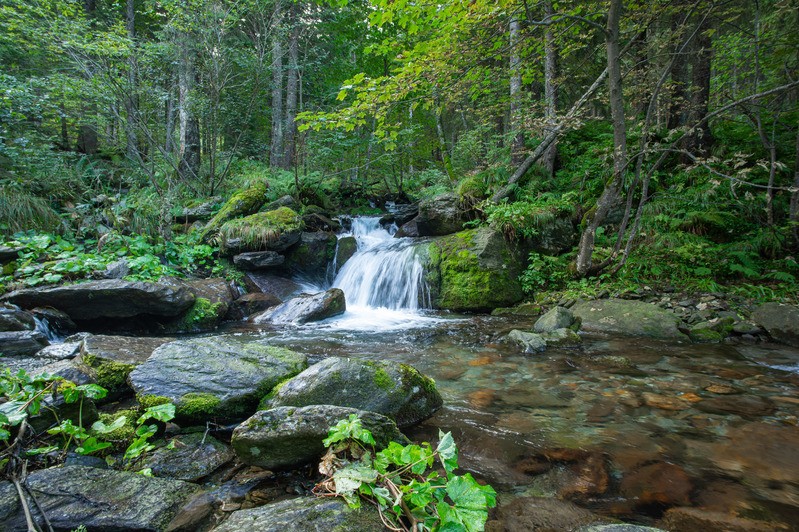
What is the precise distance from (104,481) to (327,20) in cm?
1732

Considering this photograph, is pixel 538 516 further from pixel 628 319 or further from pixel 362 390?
pixel 628 319

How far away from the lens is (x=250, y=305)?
856 cm

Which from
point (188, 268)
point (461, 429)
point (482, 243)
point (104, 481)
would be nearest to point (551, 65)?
point (482, 243)

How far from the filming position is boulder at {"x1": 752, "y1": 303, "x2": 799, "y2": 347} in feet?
17.7

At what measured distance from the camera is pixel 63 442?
8.19 ft

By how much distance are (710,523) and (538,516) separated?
94 centimetres

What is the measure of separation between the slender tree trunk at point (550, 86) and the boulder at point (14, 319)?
27.0 feet

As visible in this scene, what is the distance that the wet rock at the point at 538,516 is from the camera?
2062 mm

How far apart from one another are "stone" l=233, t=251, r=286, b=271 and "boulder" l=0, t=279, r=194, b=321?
7.70 feet

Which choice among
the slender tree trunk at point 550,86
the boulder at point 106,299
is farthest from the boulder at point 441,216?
the boulder at point 106,299

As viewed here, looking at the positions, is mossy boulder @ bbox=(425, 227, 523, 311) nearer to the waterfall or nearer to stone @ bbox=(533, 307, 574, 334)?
the waterfall

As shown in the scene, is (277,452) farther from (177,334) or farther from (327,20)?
(327,20)

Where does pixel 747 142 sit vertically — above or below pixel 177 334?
above

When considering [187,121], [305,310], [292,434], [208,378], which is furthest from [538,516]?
[187,121]
